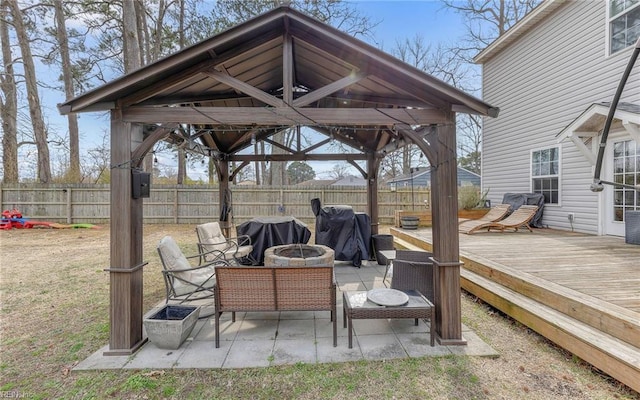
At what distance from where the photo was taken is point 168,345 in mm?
2850

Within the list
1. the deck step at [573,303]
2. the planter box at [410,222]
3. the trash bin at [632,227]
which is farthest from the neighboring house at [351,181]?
the deck step at [573,303]

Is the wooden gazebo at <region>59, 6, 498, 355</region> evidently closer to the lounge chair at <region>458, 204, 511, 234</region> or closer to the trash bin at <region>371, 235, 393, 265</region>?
the trash bin at <region>371, 235, 393, 265</region>

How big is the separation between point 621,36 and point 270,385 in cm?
885

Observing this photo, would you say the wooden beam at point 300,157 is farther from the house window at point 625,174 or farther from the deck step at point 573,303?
the house window at point 625,174

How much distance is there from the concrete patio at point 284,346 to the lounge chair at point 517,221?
4.80 metres

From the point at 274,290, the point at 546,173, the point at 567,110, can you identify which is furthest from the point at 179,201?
the point at 567,110

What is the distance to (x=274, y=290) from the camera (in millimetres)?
2979

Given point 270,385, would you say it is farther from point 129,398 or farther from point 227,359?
point 129,398

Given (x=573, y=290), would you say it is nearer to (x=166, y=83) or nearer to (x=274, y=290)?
(x=274, y=290)

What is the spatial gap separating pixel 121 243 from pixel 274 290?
61.5 inches

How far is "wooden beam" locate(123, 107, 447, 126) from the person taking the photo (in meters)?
2.89

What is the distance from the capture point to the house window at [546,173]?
24.2 feet

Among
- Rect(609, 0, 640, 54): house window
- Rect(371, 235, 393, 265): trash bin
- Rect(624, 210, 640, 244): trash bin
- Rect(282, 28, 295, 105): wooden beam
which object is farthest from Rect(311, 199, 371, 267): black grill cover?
Rect(609, 0, 640, 54): house window

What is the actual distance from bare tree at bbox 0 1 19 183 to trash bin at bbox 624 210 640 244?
1982cm
